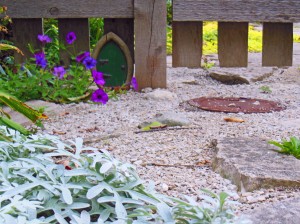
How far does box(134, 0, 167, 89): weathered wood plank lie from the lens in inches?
173

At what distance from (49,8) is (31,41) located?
341 millimetres

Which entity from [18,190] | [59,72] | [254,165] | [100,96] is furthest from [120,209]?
[59,72]

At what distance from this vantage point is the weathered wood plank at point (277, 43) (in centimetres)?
466

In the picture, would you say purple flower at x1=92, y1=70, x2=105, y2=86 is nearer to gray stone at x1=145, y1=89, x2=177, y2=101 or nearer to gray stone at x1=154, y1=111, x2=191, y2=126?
gray stone at x1=145, y1=89, x2=177, y2=101

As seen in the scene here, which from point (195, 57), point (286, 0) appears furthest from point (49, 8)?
point (286, 0)

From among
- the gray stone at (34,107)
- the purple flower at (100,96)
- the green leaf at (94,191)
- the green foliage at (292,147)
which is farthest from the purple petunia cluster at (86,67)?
the green leaf at (94,191)

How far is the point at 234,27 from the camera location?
15.1ft

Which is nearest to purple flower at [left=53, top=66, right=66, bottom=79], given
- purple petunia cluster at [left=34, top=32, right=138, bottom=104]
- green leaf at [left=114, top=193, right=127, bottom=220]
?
purple petunia cluster at [left=34, top=32, right=138, bottom=104]

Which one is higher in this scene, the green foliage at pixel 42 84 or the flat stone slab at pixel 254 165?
the green foliage at pixel 42 84

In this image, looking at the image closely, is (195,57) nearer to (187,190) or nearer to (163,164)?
(163,164)

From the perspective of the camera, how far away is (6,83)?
392cm

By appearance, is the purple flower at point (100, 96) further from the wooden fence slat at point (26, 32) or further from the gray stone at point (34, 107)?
the wooden fence slat at point (26, 32)

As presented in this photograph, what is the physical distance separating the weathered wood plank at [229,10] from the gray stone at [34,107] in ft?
3.87

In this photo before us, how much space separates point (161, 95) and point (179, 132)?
3.69 ft
